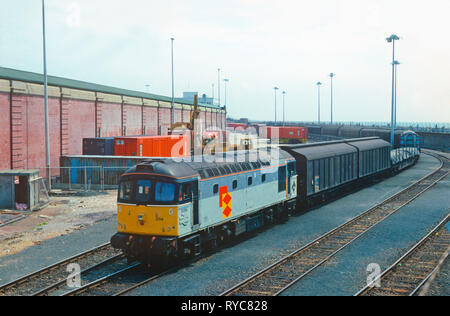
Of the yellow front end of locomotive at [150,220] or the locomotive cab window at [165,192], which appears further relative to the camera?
the locomotive cab window at [165,192]

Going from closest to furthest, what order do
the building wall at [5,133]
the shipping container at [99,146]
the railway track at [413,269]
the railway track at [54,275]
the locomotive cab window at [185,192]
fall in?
1. the railway track at [413,269]
2. the railway track at [54,275]
3. the locomotive cab window at [185,192]
4. the building wall at [5,133]
5. the shipping container at [99,146]

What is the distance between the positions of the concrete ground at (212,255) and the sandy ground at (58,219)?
0.95 feet

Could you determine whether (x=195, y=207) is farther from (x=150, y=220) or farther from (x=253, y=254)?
(x=253, y=254)

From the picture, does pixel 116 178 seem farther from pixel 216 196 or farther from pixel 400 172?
pixel 400 172

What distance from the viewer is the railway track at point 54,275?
42.2ft

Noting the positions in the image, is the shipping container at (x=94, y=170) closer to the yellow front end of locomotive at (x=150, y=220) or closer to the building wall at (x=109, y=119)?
the building wall at (x=109, y=119)

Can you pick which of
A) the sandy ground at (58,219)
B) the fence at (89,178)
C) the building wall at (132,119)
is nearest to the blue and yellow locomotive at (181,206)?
the sandy ground at (58,219)

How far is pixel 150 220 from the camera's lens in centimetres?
1411

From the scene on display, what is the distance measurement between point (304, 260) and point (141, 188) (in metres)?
6.26

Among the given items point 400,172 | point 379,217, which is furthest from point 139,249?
point 400,172

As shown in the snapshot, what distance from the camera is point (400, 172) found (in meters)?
42.9

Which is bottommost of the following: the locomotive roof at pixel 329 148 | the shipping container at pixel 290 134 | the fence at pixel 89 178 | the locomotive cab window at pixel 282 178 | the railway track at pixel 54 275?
the railway track at pixel 54 275

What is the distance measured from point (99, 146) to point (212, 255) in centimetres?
2483
